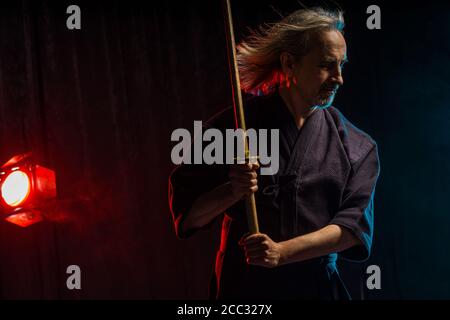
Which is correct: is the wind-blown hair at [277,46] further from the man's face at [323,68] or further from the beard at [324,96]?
the beard at [324,96]

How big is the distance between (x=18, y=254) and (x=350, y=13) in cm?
186

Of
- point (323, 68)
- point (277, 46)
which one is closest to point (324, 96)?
point (323, 68)

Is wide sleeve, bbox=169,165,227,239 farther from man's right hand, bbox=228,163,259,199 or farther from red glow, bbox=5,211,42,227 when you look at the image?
red glow, bbox=5,211,42,227

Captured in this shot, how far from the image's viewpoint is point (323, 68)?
1.82 meters

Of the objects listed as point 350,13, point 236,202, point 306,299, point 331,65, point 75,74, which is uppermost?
point 350,13

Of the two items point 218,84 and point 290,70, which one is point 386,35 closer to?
point 218,84

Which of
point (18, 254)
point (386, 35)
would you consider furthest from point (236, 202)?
point (386, 35)


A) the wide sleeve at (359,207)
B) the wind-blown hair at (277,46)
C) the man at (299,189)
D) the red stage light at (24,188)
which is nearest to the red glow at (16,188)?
the red stage light at (24,188)

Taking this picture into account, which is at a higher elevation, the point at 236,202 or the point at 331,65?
the point at 331,65

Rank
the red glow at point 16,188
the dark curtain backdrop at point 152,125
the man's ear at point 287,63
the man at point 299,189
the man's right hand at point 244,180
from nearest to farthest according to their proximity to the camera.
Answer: the man's right hand at point 244,180
the man at point 299,189
the man's ear at point 287,63
the red glow at point 16,188
the dark curtain backdrop at point 152,125

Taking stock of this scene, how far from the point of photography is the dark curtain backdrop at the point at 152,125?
2664 mm

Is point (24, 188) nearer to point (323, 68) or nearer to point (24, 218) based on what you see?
point (24, 218)

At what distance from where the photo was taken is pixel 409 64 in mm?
2896

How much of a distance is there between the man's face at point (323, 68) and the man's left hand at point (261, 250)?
48 centimetres
